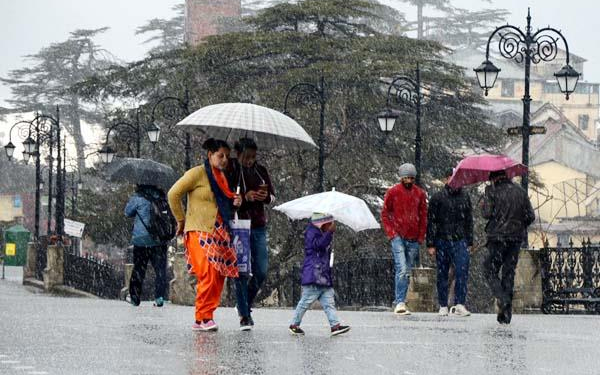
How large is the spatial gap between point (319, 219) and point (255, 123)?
1075mm

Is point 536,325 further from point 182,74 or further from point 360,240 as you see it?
point 182,74

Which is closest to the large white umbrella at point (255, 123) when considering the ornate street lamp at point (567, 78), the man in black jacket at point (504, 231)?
the man in black jacket at point (504, 231)

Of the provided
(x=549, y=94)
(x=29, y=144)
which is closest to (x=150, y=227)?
(x=29, y=144)

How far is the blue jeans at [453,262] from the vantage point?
1759 centimetres

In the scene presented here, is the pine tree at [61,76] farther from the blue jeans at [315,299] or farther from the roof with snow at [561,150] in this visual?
the blue jeans at [315,299]

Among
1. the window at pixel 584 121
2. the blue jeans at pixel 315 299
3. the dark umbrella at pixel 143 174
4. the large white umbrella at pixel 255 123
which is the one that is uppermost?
the window at pixel 584 121

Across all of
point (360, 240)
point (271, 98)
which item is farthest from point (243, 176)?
point (271, 98)

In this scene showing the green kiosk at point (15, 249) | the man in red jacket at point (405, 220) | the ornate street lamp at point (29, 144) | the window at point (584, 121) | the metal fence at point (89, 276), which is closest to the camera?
the man in red jacket at point (405, 220)

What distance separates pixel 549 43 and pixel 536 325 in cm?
982

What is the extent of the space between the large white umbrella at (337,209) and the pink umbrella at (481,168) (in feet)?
9.23

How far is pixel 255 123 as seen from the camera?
1364cm

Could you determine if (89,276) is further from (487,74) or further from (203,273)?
(203,273)

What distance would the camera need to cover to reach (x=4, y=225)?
95500 millimetres

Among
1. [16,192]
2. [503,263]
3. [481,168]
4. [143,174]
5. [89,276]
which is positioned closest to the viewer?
[503,263]
